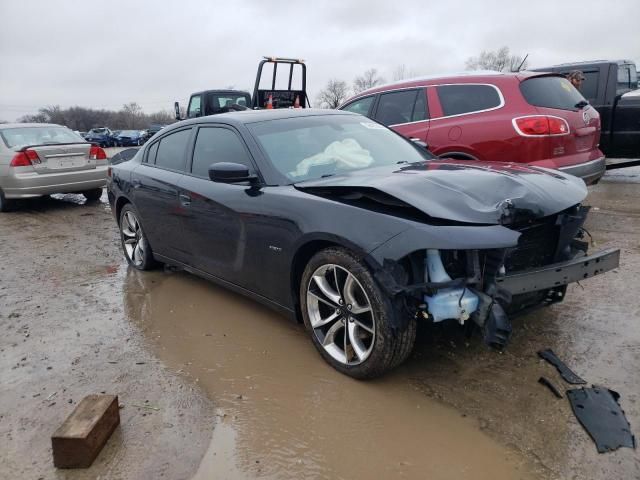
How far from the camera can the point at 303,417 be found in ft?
8.68

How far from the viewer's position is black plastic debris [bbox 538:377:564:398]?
2703 millimetres

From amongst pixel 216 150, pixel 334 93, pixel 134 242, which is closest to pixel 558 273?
pixel 216 150

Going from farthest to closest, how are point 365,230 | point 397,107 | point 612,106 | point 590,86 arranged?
point 590,86, point 612,106, point 397,107, point 365,230

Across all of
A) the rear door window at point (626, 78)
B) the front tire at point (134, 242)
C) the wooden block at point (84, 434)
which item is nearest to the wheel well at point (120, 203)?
the front tire at point (134, 242)

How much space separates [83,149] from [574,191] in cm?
826

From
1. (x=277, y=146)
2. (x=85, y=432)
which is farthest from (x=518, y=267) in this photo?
(x=85, y=432)

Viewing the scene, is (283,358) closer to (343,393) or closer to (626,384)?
(343,393)

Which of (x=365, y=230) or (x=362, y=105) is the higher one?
(x=362, y=105)

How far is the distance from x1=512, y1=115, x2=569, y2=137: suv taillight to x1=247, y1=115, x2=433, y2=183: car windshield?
171 cm

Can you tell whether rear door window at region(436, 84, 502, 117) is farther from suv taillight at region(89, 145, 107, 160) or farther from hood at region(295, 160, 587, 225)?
suv taillight at region(89, 145, 107, 160)

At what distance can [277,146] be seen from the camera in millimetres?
3703

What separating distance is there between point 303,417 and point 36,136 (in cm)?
846

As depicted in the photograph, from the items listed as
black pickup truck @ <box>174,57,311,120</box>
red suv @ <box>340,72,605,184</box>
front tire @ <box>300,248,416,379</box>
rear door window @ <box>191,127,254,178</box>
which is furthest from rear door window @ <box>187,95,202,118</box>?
front tire @ <box>300,248,416,379</box>

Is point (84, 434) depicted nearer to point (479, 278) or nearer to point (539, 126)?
point (479, 278)
